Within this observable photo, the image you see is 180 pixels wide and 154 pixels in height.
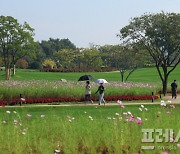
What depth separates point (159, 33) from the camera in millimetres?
35375

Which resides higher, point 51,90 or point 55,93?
point 51,90

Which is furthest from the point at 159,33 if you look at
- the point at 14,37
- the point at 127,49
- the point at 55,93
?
the point at 14,37

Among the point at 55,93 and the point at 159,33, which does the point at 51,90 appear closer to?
the point at 55,93

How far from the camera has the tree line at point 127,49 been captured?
35.3 meters

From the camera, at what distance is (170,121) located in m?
7.96

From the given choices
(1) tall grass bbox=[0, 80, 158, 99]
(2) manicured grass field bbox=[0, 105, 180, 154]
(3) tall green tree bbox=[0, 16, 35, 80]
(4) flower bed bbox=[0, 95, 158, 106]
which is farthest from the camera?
(3) tall green tree bbox=[0, 16, 35, 80]

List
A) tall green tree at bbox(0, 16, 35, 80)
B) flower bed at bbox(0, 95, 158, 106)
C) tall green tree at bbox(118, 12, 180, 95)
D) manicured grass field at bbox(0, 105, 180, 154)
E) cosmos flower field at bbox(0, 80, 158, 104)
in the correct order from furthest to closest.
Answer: tall green tree at bbox(0, 16, 35, 80) → tall green tree at bbox(118, 12, 180, 95) → cosmos flower field at bbox(0, 80, 158, 104) → flower bed at bbox(0, 95, 158, 106) → manicured grass field at bbox(0, 105, 180, 154)

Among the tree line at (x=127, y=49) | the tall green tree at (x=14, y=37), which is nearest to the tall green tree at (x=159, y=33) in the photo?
the tree line at (x=127, y=49)

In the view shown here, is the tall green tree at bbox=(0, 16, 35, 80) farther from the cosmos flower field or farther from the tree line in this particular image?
the cosmos flower field

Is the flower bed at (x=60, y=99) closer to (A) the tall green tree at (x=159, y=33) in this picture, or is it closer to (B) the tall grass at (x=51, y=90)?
(B) the tall grass at (x=51, y=90)

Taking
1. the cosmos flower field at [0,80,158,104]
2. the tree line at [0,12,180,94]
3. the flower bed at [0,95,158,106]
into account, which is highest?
the tree line at [0,12,180,94]

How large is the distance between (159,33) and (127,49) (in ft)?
15.5

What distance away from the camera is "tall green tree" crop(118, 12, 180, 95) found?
114 ft

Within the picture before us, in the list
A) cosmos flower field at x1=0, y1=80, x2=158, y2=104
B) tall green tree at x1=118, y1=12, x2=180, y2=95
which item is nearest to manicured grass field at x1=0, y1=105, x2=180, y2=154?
cosmos flower field at x1=0, y1=80, x2=158, y2=104
